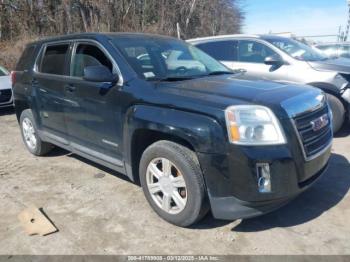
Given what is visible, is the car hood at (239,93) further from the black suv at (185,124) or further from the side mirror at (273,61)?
the side mirror at (273,61)

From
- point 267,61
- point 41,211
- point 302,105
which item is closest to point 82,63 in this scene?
point 41,211

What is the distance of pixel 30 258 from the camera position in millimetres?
3037

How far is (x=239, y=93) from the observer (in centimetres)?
322

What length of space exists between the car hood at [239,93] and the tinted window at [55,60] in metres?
→ 1.75

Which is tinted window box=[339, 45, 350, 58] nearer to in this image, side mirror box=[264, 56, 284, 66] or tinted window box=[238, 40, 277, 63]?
tinted window box=[238, 40, 277, 63]

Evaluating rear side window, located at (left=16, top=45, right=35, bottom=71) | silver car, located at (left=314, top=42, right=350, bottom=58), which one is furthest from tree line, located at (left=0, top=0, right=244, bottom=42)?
rear side window, located at (left=16, top=45, right=35, bottom=71)

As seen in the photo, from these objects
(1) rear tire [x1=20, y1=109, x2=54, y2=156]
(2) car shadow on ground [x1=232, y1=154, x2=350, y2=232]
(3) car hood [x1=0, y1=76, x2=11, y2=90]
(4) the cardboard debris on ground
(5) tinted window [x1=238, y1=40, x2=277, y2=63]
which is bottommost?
(2) car shadow on ground [x1=232, y1=154, x2=350, y2=232]

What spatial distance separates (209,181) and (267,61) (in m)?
4.21

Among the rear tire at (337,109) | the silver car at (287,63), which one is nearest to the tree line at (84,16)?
the silver car at (287,63)

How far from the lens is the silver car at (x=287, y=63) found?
6.29 metres

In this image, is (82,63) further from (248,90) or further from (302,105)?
(302,105)

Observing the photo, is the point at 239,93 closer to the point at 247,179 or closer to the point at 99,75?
the point at 247,179

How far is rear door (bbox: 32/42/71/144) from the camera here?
15.1ft

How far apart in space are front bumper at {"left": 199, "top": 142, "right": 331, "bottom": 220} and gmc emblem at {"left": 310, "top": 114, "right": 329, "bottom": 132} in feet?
1.24
